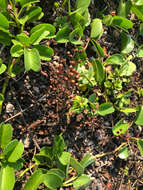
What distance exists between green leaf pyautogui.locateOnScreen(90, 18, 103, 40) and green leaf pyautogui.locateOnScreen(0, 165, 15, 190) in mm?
1087

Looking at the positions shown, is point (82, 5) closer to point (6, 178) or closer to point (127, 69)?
point (127, 69)

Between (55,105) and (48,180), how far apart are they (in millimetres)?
503

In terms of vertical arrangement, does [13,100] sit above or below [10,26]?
below

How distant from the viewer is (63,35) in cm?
160

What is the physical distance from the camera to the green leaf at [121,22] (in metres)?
1.75

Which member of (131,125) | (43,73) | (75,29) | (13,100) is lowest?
(131,125)

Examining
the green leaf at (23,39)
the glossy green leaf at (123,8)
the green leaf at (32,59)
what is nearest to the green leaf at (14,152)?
the green leaf at (32,59)

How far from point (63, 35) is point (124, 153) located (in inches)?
39.9

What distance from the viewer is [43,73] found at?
5.28ft

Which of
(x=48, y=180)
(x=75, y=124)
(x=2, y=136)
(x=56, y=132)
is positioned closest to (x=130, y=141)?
(x=75, y=124)

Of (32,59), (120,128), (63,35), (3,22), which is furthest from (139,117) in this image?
(3,22)

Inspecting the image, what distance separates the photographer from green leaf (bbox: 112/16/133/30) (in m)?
1.75

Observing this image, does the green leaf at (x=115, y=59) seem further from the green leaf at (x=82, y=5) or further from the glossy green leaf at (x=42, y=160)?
the glossy green leaf at (x=42, y=160)

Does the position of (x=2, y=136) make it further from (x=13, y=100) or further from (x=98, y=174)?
(x=98, y=174)
